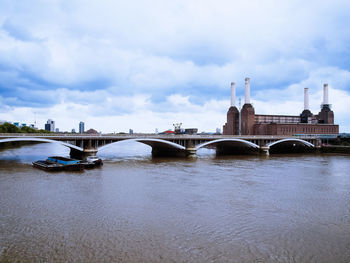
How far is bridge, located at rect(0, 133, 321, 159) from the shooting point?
149 ft

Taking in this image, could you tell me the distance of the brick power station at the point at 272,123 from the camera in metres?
104

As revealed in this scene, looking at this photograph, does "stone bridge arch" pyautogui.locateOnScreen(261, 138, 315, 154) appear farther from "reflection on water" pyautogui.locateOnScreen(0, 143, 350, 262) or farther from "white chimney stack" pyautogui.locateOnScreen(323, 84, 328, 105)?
"reflection on water" pyautogui.locateOnScreen(0, 143, 350, 262)

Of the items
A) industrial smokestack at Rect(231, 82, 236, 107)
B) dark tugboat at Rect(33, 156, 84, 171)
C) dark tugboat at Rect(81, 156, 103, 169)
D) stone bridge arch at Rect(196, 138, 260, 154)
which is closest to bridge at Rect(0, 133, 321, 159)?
stone bridge arch at Rect(196, 138, 260, 154)

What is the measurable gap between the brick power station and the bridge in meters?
16.6

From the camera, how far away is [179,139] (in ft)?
199

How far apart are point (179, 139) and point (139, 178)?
2922cm

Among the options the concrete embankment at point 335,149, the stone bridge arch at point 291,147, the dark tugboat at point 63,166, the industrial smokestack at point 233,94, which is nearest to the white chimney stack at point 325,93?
the industrial smokestack at point 233,94

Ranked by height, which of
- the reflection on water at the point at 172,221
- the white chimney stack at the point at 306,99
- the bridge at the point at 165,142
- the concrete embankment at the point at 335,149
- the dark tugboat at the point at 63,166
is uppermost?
the white chimney stack at the point at 306,99

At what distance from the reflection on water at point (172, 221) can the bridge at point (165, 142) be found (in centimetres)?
1645

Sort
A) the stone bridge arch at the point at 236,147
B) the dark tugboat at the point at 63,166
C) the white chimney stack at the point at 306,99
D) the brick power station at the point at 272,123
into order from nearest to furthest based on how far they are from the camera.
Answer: the dark tugboat at the point at 63,166
the stone bridge arch at the point at 236,147
the brick power station at the point at 272,123
the white chimney stack at the point at 306,99

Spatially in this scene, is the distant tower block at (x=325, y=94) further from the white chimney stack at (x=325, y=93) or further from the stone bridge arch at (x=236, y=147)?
the stone bridge arch at (x=236, y=147)

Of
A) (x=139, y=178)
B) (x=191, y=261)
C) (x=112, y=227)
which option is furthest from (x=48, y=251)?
(x=139, y=178)

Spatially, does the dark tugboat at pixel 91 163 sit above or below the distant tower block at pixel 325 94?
below

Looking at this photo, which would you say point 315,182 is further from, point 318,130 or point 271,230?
point 318,130
